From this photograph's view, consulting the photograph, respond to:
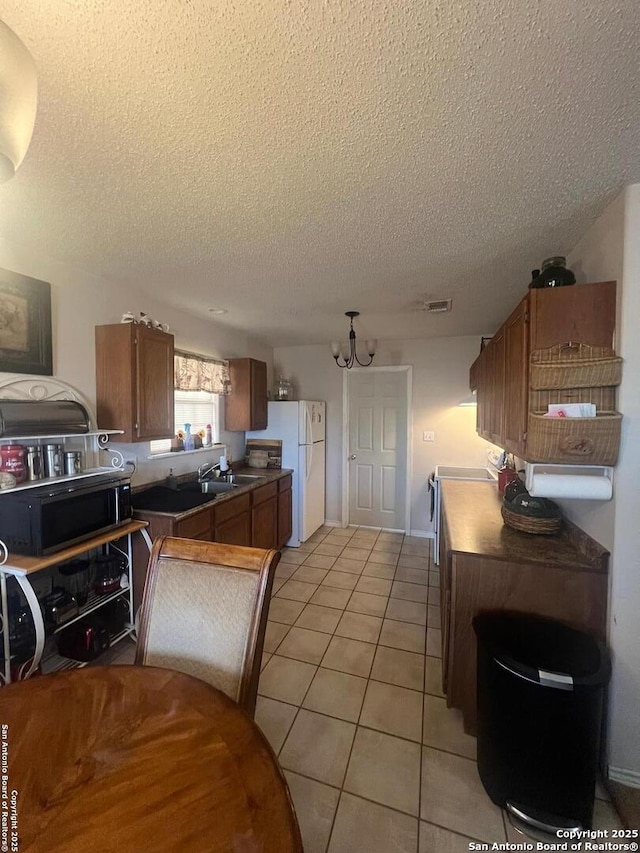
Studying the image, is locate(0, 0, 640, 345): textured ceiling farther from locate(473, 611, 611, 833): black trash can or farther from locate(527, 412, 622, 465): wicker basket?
locate(473, 611, 611, 833): black trash can

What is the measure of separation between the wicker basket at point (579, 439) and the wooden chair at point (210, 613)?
116 centimetres

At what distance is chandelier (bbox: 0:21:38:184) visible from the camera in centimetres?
59

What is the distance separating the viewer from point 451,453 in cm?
413

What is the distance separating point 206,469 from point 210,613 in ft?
7.45

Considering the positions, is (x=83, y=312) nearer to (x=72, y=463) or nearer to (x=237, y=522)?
(x=72, y=463)

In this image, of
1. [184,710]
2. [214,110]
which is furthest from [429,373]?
[184,710]

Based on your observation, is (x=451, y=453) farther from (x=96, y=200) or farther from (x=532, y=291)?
(x=96, y=200)

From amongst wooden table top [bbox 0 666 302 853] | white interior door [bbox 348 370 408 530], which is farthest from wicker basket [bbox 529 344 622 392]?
white interior door [bbox 348 370 408 530]

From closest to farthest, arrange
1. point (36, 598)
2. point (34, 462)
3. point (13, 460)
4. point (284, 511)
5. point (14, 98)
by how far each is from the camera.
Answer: point (14, 98) → point (36, 598) → point (13, 460) → point (34, 462) → point (284, 511)

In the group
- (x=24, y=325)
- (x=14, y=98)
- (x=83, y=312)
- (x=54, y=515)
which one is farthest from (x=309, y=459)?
(x=14, y=98)

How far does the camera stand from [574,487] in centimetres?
146

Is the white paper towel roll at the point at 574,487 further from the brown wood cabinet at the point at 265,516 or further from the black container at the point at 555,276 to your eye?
the brown wood cabinet at the point at 265,516

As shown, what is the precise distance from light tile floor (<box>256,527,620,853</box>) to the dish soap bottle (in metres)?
1.48

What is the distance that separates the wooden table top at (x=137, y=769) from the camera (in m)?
0.62
